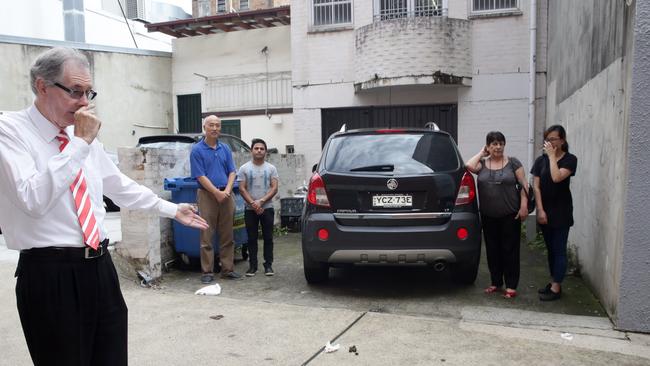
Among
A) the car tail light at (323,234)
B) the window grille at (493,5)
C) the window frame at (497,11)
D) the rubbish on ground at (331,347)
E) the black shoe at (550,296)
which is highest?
the window grille at (493,5)

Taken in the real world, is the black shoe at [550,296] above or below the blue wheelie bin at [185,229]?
below

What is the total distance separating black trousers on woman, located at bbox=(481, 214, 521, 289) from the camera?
508 centimetres

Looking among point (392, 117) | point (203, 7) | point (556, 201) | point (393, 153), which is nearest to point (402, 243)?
point (393, 153)

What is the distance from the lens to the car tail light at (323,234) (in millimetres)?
4959

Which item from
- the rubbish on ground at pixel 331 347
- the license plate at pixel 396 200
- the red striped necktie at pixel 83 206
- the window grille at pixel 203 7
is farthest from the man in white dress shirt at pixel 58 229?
the window grille at pixel 203 7

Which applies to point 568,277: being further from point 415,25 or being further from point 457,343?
point 415,25

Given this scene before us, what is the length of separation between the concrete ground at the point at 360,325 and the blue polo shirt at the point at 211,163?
1240 mm

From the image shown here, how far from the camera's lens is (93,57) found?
13781 millimetres

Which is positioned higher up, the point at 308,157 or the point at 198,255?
the point at 308,157

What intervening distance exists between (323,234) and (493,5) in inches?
304

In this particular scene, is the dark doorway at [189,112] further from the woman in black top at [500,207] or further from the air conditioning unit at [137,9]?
the woman in black top at [500,207]

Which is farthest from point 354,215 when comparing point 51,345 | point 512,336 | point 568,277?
point 51,345

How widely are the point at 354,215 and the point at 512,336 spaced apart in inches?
69.8

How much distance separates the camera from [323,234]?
4973mm
